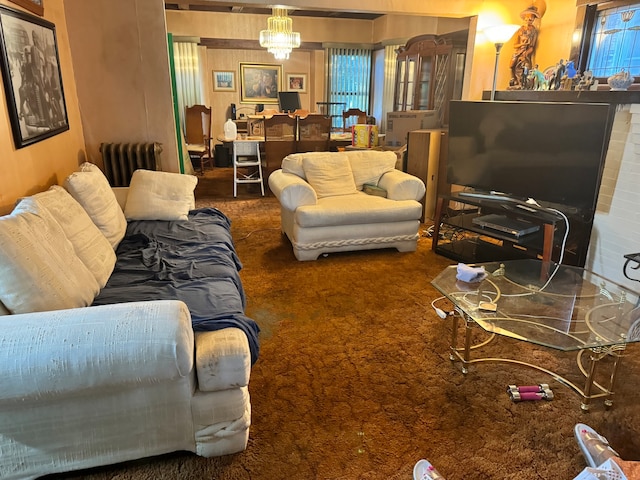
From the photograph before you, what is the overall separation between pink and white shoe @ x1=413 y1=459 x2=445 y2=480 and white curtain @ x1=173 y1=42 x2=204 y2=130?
7223 mm

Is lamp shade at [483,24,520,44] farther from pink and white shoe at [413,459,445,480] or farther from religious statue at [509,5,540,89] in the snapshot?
pink and white shoe at [413,459,445,480]

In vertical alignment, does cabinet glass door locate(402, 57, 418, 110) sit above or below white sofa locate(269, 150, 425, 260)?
above

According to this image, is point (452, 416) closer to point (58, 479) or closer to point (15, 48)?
point (58, 479)

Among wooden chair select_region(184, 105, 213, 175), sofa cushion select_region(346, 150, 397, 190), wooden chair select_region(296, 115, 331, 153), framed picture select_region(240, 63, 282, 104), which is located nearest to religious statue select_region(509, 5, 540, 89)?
sofa cushion select_region(346, 150, 397, 190)

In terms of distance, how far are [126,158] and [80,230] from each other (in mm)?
2055

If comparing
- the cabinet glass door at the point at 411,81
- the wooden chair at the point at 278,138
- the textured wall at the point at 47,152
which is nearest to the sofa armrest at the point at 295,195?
the textured wall at the point at 47,152

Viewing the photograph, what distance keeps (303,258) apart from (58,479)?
2.25m

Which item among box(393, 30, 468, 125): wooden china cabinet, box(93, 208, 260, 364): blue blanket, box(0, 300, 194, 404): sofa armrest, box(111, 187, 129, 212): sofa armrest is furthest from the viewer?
box(393, 30, 468, 125): wooden china cabinet

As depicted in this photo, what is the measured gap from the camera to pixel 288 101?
8070 mm

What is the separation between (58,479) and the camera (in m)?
1.56

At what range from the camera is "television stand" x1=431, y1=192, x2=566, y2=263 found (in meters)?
3.10

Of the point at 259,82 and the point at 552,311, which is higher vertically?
the point at 259,82

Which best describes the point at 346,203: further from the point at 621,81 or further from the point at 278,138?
the point at 278,138

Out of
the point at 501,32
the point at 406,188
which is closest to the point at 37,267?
the point at 406,188
